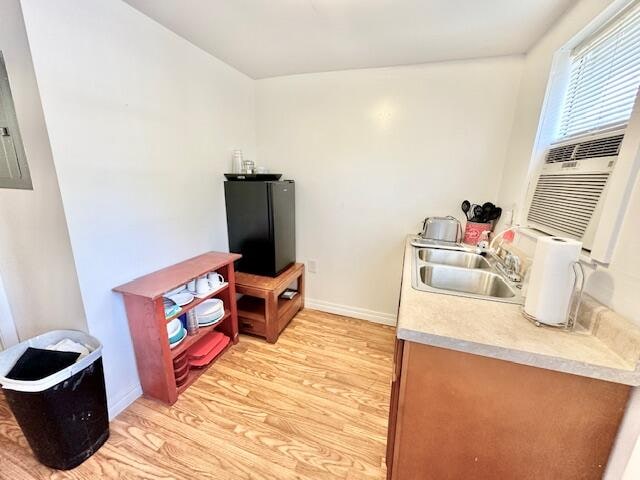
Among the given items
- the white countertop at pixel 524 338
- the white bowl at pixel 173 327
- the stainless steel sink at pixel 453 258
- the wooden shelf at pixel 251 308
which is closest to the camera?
the white countertop at pixel 524 338

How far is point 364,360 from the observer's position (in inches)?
78.0

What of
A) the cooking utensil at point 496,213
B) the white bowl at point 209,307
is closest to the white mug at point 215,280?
the white bowl at point 209,307

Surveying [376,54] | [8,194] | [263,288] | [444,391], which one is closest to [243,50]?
[376,54]

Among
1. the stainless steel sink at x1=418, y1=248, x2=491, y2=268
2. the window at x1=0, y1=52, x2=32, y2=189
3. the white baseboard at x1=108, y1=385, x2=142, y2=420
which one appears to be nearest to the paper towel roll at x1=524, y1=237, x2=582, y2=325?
the stainless steel sink at x1=418, y1=248, x2=491, y2=268

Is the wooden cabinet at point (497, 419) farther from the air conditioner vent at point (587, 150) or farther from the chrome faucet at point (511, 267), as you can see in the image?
the air conditioner vent at point (587, 150)

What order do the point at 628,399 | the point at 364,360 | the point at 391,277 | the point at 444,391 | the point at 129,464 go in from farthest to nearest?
1. the point at 391,277
2. the point at 364,360
3. the point at 129,464
4. the point at 444,391
5. the point at 628,399

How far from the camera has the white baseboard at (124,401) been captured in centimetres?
146

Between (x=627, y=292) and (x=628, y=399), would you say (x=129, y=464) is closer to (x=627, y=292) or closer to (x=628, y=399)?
(x=628, y=399)

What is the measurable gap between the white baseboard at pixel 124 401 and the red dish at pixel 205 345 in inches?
13.0

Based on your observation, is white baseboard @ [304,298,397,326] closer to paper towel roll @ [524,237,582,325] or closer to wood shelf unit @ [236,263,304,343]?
wood shelf unit @ [236,263,304,343]

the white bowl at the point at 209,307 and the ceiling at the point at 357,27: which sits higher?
the ceiling at the point at 357,27

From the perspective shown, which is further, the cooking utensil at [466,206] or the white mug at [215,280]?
the cooking utensil at [466,206]

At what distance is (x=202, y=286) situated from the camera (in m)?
1.74

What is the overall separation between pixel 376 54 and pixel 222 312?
2.21 m
